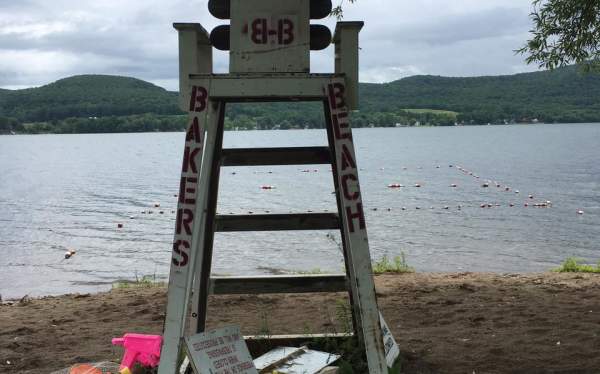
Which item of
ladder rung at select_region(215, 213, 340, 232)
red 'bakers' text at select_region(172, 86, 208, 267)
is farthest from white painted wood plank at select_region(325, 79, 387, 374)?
ladder rung at select_region(215, 213, 340, 232)

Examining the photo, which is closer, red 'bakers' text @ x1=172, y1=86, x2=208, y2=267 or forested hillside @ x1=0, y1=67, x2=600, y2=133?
red 'bakers' text @ x1=172, y1=86, x2=208, y2=267

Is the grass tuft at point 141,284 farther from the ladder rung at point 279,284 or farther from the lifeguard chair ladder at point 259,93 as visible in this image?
the lifeguard chair ladder at point 259,93

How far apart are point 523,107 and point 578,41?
592 ft

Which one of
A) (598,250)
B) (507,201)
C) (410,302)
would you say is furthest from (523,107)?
(410,302)

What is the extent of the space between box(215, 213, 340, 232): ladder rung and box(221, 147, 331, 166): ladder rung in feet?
1.36

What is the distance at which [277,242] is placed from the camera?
22.5 meters

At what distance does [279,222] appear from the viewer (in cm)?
555

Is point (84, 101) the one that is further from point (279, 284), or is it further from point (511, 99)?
point (279, 284)

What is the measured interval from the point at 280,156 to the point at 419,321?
3.44 m

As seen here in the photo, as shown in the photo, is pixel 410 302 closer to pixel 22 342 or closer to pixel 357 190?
pixel 22 342

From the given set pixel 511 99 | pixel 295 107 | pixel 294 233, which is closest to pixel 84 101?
pixel 295 107

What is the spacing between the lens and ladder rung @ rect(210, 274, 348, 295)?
225 inches

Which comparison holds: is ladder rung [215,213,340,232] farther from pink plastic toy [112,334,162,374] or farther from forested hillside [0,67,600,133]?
forested hillside [0,67,600,133]

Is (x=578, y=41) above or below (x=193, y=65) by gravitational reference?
above
